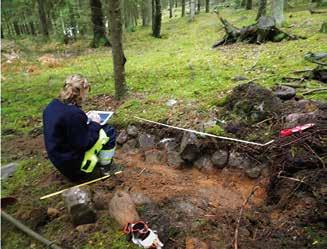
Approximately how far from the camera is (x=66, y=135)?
4852mm

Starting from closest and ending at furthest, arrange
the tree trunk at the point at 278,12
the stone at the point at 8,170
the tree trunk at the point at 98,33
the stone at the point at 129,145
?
the stone at the point at 8,170 < the stone at the point at 129,145 < the tree trunk at the point at 278,12 < the tree trunk at the point at 98,33

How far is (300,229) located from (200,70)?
6.48 metres

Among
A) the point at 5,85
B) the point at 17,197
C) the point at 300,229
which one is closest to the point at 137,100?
the point at 17,197

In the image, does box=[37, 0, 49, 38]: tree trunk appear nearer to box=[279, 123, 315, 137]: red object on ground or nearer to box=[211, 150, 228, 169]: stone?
box=[211, 150, 228, 169]: stone

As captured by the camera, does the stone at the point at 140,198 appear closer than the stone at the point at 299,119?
Yes

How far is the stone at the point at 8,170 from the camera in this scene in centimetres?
597

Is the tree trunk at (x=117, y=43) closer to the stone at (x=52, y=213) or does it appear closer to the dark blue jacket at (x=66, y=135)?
the dark blue jacket at (x=66, y=135)

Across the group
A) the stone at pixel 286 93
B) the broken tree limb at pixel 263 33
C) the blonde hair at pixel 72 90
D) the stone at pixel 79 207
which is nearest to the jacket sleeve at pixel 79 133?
the blonde hair at pixel 72 90

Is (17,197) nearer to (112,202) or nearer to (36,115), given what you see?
(112,202)

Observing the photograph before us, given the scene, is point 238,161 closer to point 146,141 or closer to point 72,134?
point 146,141

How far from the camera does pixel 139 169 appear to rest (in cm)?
588

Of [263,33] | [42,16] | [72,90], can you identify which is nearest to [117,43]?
[72,90]

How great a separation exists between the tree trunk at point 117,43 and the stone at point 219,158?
3449 millimetres

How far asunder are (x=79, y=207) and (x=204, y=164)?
2.23m
